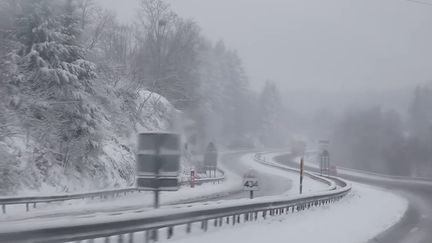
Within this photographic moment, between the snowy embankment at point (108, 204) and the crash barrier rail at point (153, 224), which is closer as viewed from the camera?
the crash barrier rail at point (153, 224)

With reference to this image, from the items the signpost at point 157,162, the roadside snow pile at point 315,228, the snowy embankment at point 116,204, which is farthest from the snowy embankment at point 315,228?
the snowy embankment at point 116,204

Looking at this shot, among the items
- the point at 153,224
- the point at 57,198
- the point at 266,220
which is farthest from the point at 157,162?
the point at 57,198

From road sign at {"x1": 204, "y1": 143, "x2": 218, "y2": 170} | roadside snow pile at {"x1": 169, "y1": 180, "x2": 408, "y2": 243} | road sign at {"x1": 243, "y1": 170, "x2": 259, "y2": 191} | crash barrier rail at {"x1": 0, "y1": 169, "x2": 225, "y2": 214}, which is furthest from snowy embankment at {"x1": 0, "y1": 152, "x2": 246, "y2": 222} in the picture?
roadside snow pile at {"x1": 169, "y1": 180, "x2": 408, "y2": 243}

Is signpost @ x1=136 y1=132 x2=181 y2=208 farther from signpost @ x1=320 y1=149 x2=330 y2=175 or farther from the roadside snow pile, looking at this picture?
signpost @ x1=320 y1=149 x2=330 y2=175

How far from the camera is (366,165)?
3199 inches

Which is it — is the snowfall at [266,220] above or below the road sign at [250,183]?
below

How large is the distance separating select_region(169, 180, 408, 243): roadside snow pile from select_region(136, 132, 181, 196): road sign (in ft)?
4.88

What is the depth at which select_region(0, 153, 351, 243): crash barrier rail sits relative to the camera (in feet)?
27.6

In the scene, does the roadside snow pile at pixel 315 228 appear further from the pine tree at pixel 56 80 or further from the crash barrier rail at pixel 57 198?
the pine tree at pixel 56 80

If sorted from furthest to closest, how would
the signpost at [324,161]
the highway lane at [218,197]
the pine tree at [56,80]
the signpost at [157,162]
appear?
the signpost at [324,161], the pine tree at [56,80], the highway lane at [218,197], the signpost at [157,162]

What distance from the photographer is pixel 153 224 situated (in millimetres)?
11148

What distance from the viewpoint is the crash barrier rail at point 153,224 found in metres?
8.41

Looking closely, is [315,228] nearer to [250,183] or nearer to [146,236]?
[250,183]

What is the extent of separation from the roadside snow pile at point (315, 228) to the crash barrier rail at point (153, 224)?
0.34m
